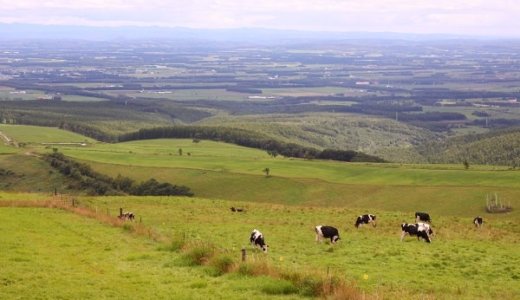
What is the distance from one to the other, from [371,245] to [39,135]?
124403mm

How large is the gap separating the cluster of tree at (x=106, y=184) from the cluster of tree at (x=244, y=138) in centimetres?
3523

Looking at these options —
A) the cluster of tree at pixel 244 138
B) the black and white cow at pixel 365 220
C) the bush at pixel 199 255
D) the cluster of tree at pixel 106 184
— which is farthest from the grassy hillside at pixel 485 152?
the bush at pixel 199 255

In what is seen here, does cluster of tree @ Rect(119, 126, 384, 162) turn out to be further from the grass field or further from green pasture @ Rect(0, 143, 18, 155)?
green pasture @ Rect(0, 143, 18, 155)

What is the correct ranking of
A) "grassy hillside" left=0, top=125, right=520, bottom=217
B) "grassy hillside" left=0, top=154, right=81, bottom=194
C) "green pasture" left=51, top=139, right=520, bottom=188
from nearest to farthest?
"grassy hillside" left=0, top=125, right=520, bottom=217 < "green pasture" left=51, top=139, right=520, bottom=188 < "grassy hillside" left=0, top=154, right=81, bottom=194

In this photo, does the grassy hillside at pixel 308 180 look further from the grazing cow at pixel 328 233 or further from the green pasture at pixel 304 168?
the grazing cow at pixel 328 233

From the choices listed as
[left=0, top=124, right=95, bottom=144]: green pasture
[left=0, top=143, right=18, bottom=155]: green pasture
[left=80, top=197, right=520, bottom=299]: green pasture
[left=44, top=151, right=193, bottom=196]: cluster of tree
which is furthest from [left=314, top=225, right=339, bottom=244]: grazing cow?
[left=0, top=124, right=95, bottom=144]: green pasture

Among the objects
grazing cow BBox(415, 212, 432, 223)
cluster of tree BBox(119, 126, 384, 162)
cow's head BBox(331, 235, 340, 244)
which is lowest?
cluster of tree BBox(119, 126, 384, 162)

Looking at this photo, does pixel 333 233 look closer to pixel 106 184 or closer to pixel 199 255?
pixel 199 255

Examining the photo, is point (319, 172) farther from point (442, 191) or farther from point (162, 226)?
point (162, 226)

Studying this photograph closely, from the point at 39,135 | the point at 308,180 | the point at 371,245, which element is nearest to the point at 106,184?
the point at 308,180

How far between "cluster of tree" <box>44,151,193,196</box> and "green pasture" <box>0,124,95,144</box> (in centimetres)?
4277

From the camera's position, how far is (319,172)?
82.8m

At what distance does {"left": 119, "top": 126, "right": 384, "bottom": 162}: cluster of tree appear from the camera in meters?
108

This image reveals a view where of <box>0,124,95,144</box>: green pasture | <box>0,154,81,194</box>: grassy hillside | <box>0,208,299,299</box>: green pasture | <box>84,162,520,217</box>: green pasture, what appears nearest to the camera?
<box>0,208,299,299</box>: green pasture
